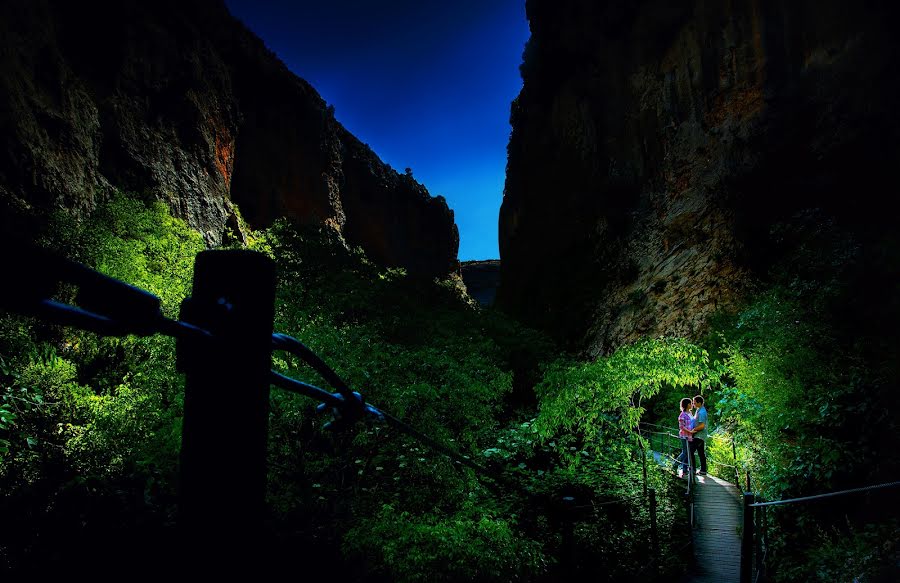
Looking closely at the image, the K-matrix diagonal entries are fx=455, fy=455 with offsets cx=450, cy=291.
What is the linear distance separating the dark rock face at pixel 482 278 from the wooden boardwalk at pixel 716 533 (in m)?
62.6

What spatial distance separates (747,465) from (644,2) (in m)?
26.2

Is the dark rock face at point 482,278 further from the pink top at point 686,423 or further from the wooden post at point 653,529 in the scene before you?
the wooden post at point 653,529

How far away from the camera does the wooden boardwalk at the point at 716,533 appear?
21.4 feet

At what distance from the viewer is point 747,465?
29.7 feet

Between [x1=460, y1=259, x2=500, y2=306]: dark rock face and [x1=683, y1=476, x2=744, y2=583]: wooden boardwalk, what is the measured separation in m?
62.6

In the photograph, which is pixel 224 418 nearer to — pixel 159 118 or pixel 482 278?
pixel 159 118

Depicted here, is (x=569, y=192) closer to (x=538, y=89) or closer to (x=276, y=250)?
(x=538, y=89)

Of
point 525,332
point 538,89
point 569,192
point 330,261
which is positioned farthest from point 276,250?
point 538,89

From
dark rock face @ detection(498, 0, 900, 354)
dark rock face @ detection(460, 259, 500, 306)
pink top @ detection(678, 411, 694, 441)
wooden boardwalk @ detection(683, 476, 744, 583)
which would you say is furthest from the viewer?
dark rock face @ detection(460, 259, 500, 306)

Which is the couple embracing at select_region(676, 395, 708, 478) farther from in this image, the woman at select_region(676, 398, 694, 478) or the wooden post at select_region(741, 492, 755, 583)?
the wooden post at select_region(741, 492, 755, 583)

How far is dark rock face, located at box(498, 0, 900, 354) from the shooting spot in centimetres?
1666

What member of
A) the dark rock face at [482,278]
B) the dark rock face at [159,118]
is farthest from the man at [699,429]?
the dark rock face at [482,278]

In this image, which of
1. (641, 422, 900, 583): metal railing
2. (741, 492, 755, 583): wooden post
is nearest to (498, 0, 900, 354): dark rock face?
(641, 422, 900, 583): metal railing

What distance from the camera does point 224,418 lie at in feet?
3.65
